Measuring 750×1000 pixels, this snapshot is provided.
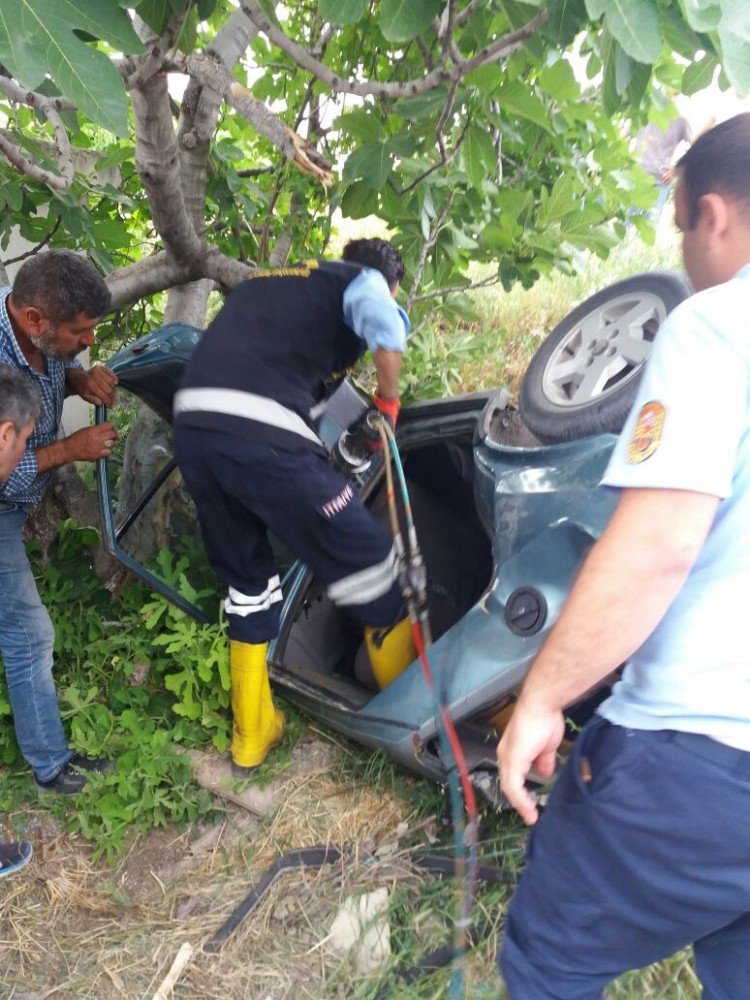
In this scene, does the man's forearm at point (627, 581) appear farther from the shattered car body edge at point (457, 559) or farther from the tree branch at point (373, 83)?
the tree branch at point (373, 83)

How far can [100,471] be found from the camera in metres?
2.72

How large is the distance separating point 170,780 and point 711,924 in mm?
1938

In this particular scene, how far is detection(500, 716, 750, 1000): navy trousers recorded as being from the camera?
1.09 meters

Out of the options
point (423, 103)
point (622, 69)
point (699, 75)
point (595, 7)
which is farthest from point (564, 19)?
point (423, 103)

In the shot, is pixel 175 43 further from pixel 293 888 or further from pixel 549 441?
pixel 293 888

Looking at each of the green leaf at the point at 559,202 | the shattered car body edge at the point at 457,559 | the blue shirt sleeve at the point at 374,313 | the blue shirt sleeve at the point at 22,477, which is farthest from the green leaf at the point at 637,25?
the blue shirt sleeve at the point at 22,477

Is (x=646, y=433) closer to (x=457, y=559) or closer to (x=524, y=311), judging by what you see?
(x=457, y=559)

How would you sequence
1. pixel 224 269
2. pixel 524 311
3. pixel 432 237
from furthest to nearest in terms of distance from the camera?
pixel 524 311 → pixel 224 269 → pixel 432 237

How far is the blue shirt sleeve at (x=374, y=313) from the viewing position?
2312 mm

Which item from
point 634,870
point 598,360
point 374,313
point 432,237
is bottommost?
point 634,870

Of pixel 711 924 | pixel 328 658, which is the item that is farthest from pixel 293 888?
pixel 711 924

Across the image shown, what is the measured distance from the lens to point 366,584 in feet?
8.04

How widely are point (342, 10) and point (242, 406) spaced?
1.14m

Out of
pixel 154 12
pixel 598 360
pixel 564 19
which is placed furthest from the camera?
pixel 598 360
